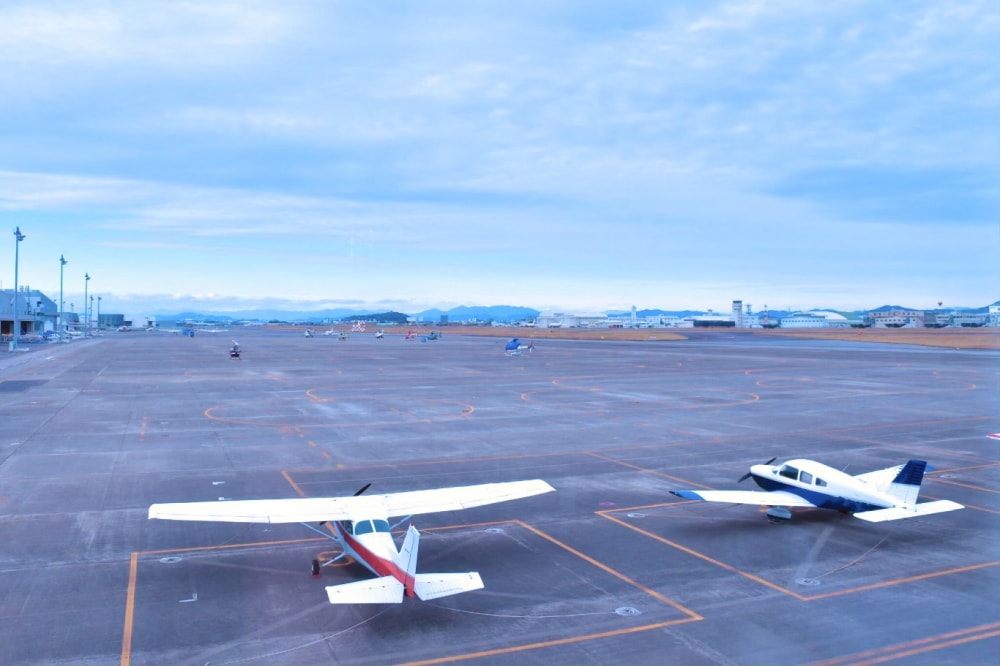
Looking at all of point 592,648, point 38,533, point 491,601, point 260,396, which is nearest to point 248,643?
point 491,601

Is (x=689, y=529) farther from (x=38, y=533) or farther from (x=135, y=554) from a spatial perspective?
(x=38, y=533)

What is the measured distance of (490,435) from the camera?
40.4 metres

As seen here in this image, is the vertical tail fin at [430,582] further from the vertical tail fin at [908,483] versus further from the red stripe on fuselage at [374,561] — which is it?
the vertical tail fin at [908,483]

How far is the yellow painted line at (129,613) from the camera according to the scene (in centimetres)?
1476

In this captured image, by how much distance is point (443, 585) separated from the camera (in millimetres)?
16203

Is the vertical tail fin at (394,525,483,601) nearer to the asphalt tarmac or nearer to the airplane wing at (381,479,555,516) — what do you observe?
the asphalt tarmac

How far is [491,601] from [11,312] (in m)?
194

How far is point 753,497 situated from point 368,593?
13671 mm

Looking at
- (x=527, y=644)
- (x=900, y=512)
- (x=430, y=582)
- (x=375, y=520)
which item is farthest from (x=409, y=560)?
(x=900, y=512)

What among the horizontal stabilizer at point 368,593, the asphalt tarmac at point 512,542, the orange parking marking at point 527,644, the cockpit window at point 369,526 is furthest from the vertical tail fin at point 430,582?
the cockpit window at point 369,526

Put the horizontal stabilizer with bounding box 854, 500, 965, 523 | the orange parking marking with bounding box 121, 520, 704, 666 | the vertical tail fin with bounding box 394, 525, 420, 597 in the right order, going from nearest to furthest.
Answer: the orange parking marking with bounding box 121, 520, 704, 666, the vertical tail fin with bounding box 394, 525, 420, 597, the horizontal stabilizer with bounding box 854, 500, 965, 523

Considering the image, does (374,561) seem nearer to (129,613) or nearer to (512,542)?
(129,613)

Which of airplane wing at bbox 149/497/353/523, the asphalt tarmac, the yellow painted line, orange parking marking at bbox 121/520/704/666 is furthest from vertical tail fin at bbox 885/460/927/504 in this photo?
the yellow painted line

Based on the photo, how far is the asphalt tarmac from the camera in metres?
15.5
